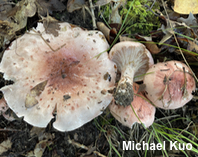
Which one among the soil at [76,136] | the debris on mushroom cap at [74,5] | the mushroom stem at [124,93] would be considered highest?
the debris on mushroom cap at [74,5]

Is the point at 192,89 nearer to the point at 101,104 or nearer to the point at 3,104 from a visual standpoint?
the point at 101,104

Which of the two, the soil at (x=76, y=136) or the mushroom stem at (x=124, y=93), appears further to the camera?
the soil at (x=76, y=136)

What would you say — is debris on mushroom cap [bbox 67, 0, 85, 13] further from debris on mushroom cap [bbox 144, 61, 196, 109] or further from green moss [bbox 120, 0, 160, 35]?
debris on mushroom cap [bbox 144, 61, 196, 109]

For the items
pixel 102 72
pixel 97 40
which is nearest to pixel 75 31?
pixel 97 40

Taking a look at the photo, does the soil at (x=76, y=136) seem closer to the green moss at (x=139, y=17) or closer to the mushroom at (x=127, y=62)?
the green moss at (x=139, y=17)

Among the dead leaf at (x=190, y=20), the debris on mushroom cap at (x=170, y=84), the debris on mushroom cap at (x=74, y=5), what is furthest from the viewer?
the debris on mushroom cap at (x=74, y=5)

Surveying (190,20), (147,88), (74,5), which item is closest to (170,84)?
(147,88)

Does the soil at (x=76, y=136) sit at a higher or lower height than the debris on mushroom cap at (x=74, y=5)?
lower

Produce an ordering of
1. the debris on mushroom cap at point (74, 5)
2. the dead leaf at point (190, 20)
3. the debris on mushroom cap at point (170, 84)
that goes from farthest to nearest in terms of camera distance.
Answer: the debris on mushroom cap at point (74, 5) → the dead leaf at point (190, 20) → the debris on mushroom cap at point (170, 84)

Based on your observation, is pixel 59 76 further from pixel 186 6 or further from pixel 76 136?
pixel 186 6

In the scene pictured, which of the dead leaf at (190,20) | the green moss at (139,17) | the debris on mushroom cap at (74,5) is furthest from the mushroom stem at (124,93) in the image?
the debris on mushroom cap at (74,5)
